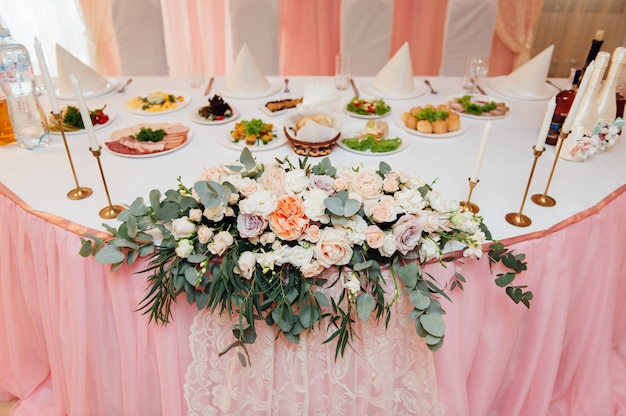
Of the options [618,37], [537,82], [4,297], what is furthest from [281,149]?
[618,37]

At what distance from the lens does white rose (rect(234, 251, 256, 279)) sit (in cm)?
98

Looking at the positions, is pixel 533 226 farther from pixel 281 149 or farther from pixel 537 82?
pixel 537 82

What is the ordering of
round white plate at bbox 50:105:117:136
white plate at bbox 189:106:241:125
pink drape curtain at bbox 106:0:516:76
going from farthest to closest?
pink drape curtain at bbox 106:0:516:76 → white plate at bbox 189:106:241:125 → round white plate at bbox 50:105:117:136

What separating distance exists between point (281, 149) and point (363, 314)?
2.44ft

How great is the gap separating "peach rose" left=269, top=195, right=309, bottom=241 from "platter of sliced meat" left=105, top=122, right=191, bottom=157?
0.66 meters

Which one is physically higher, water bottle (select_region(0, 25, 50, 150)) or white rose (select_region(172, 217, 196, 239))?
water bottle (select_region(0, 25, 50, 150))

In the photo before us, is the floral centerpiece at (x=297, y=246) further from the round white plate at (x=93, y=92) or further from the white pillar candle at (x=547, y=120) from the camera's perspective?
the round white plate at (x=93, y=92)

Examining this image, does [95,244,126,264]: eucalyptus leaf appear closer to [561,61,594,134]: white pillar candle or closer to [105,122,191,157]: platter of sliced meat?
[105,122,191,157]: platter of sliced meat

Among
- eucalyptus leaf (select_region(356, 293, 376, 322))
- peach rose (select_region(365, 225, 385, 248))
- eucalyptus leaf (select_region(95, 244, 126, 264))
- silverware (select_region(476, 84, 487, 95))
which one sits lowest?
eucalyptus leaf (select_region(356, 293, 376, 322))

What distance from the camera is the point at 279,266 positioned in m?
1.03

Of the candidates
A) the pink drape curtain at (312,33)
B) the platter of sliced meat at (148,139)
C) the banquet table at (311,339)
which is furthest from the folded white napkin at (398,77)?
the pink drape curtain at (312,33)

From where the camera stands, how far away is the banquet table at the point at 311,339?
1209 mm

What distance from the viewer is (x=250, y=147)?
61.5 inches
